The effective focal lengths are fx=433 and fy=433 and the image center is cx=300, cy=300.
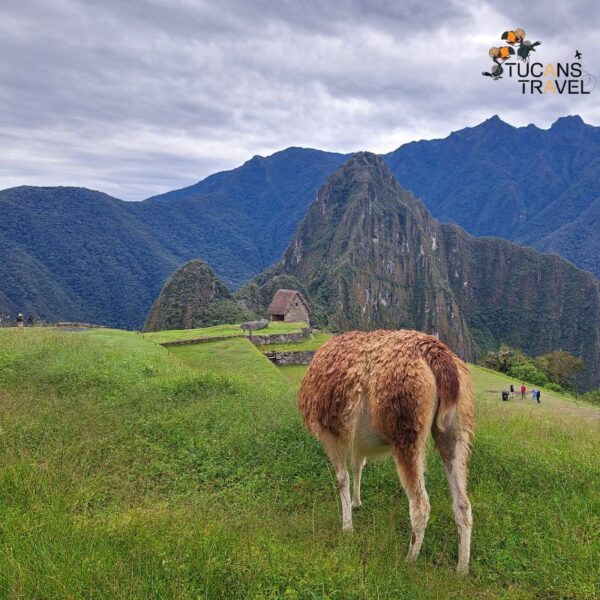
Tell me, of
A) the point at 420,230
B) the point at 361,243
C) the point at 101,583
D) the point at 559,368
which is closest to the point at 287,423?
the point at 101,583

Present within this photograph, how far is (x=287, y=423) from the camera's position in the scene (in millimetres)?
8016

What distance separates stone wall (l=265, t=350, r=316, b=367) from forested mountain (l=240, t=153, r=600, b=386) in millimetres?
98437

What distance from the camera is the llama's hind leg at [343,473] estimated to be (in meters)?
→ 4.88

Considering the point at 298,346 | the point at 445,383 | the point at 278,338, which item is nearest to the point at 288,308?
the point at 278,338

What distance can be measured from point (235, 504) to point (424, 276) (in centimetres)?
16553

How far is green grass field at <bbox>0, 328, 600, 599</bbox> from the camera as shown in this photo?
3.33 meters

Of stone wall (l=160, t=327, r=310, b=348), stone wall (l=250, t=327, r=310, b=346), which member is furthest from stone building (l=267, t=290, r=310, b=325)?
stone wall (l=250, t=327, r=310, b=346)

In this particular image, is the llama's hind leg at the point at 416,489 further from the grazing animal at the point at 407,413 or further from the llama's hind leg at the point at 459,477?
the llama's hind leg at the point at 459,477

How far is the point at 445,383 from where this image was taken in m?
4.22

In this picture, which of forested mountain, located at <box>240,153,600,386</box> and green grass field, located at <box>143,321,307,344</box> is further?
forested mountain, located at <box>240,153,600,386</box>

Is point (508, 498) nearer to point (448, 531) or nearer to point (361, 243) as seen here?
point (448, 531)

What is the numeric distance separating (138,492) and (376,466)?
3.39 metres

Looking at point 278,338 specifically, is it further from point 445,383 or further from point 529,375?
point 445,383

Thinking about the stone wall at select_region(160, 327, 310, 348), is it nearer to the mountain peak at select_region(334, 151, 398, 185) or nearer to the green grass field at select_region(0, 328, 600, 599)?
the green grass field at select_region(0, 328, 600, 599)
